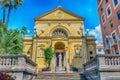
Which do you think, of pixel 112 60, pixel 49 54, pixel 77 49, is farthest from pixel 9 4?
pixel 112 60

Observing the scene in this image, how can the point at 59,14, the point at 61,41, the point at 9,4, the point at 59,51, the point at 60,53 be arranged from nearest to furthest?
the point at 9,4 → the point at 61,41 → the point at 60,53 → the point at 59,51 → the point at 59,14

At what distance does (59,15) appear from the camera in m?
31.5

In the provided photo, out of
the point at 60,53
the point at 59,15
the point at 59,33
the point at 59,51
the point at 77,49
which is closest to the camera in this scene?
the point at 77,49

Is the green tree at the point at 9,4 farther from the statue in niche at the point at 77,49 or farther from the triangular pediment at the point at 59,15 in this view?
the statue in niche at the point at 77,49

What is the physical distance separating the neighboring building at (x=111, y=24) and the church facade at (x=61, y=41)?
3742mm

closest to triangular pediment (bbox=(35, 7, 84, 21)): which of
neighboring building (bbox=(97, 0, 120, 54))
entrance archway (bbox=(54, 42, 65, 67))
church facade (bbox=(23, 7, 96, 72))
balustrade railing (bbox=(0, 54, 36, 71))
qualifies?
church facade (bbox=(23, 7, 96, 72))

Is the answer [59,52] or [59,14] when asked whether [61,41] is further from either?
[59,14]

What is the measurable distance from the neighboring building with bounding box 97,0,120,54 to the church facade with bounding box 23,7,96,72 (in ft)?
12.3

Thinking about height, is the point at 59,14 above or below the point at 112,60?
above

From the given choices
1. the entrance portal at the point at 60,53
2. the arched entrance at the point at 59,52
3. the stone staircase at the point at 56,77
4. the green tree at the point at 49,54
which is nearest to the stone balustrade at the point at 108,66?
the stone staircase at the point at 56,77

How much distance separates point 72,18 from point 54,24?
4217 millimetres

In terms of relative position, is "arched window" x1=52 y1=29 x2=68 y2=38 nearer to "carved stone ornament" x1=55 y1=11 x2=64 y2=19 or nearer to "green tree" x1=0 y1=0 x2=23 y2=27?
"carved stone ornament" x1=55 y1=11 x2=64 y2=19

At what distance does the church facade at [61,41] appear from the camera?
27484 millimetres

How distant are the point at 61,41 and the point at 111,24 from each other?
1005 centimetres
